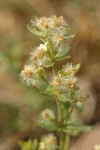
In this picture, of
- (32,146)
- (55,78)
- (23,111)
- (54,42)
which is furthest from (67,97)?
(23,111)

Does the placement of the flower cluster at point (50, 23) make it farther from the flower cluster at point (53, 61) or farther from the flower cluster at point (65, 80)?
the flower cluster at point (65, 80)

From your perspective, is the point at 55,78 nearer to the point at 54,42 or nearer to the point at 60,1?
the point at 54,42

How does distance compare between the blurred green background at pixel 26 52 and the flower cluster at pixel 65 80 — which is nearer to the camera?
the flower cluster at pixel 65 80

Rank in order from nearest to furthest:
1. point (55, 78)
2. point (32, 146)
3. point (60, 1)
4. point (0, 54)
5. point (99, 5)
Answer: point (55, 78) → point (32, 146) → point (0, 54) → point (99, 5) → point (60, 1)

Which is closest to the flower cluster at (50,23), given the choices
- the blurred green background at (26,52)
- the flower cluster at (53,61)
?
the flower cluster at (53,61)

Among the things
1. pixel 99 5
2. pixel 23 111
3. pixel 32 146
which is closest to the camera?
pixel 32 146

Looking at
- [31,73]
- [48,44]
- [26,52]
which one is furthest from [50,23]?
[26,52]

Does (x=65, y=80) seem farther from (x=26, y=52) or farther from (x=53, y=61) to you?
(x=26, y=52)

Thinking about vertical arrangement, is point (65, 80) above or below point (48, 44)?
below

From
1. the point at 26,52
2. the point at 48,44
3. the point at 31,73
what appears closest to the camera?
the point at 48,44
